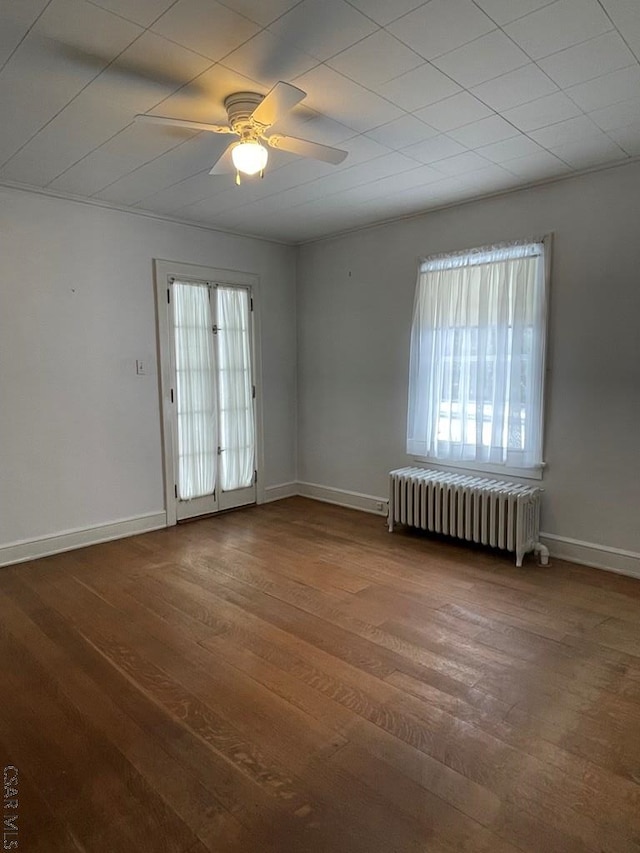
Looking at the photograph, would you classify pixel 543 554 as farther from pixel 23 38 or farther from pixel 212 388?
pixel 23 38

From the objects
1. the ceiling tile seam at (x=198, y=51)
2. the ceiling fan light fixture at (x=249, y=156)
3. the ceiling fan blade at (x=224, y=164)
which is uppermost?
the ceiling tile seam at (x=198, y=51)

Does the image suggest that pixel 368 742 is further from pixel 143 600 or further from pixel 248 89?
pixel 248 89

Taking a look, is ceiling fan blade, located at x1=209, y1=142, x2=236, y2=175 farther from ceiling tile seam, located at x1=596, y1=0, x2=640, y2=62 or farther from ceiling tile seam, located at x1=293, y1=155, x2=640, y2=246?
ceiling tile seam, located at x1=293, y1=155, x2=640, y2=246

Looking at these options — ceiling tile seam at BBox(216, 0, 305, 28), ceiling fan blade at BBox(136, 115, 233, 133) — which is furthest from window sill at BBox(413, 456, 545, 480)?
ceiling tile seam at BBox(216, 0, 305, 28)

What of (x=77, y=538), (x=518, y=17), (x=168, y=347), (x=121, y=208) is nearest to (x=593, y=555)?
(x=518, y=17)

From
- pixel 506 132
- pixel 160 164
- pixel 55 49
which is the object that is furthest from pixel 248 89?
pixel 506 132

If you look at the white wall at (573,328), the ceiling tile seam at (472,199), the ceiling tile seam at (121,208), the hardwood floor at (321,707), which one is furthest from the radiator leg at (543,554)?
the ceiling tile seam at (121,208)

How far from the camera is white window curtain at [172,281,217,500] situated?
470 cm

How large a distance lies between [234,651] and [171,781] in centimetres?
84

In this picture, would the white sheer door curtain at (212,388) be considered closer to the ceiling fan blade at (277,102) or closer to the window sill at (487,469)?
the window sill at (487,469)

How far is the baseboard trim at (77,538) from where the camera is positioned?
3.83 m

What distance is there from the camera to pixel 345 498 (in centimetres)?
541

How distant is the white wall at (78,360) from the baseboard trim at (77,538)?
0.05 meters

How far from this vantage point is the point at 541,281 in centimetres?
378
